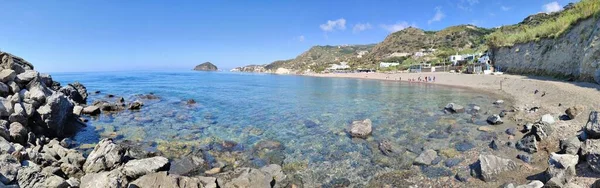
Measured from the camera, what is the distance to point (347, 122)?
19.5 m

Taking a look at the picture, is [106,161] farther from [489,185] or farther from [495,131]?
[495,131]

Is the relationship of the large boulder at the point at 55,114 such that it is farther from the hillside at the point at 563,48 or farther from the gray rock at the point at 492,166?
the hillside at the point at 563,48

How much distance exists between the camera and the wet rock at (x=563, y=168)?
7809mm

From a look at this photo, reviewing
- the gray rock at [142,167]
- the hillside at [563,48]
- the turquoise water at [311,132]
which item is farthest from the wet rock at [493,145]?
the hillside at [563,48]

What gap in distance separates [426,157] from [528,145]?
409 centimetres

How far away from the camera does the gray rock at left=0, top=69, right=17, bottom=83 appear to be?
13.6 meters

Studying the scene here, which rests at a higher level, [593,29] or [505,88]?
[593,29]

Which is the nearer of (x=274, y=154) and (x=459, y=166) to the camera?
(x=459, y=166)

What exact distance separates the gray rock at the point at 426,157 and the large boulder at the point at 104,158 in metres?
11.4

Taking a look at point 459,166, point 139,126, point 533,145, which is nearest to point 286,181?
point 459,166

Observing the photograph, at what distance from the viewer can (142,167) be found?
31.2ft

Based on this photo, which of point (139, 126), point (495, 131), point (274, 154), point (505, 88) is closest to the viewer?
point (274, 154)

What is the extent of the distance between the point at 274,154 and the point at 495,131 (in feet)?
38.4

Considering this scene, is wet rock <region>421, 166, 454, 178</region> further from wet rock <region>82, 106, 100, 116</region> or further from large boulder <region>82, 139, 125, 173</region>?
wet rock <region>82, 106, 100, 116</region>
